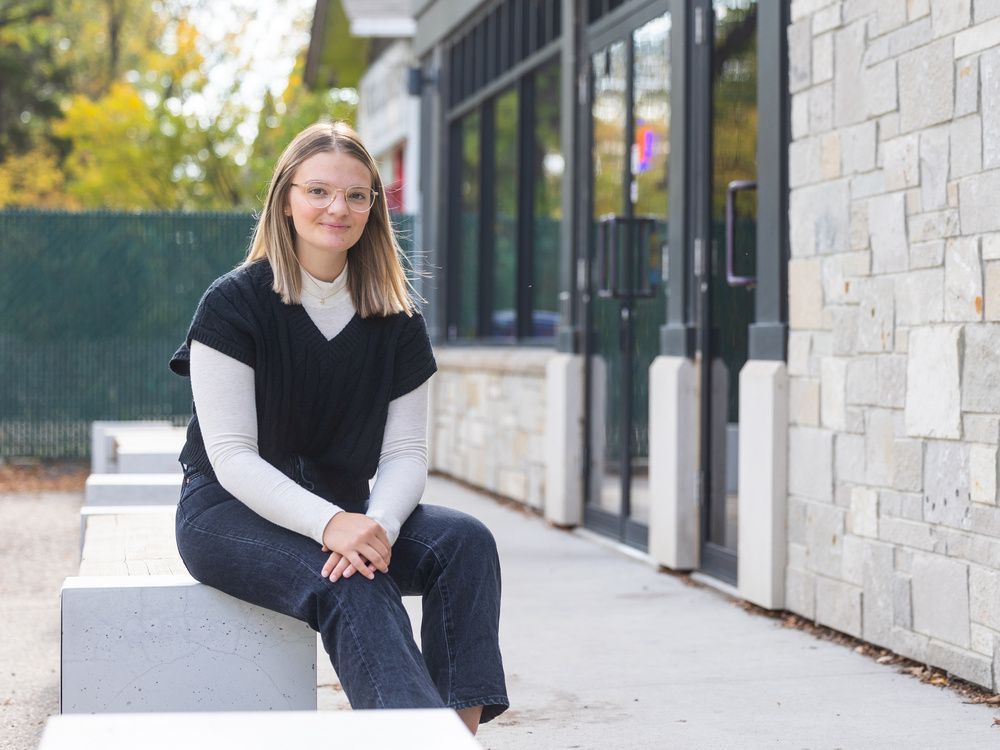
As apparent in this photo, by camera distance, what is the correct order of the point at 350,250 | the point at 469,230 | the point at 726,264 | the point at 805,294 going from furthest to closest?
1. the point at 469,230
2. the point at 726,264
3. the point at 805,294
4. the point at 350,250

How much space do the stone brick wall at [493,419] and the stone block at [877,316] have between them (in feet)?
14.9

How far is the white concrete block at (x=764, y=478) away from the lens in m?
6.16

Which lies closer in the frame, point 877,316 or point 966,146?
point 966,146

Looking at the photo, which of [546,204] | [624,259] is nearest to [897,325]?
[624,259]

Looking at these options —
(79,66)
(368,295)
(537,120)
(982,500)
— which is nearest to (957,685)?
(982,500)

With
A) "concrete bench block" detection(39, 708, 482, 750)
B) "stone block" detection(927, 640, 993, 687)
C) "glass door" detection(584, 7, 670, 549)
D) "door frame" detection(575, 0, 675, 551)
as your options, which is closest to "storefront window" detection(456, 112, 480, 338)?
"door frame" detection(575, 0, 675, 551)

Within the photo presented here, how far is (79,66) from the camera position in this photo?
37688mm

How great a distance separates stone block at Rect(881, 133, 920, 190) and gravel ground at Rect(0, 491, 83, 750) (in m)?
3.26

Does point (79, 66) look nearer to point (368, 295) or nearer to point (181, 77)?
point (181, 77)

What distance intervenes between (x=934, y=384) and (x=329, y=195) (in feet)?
7.50

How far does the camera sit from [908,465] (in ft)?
17.1

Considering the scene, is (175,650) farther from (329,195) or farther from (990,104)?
(990,104)

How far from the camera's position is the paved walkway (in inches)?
172

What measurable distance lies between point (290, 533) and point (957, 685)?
2468 mm
